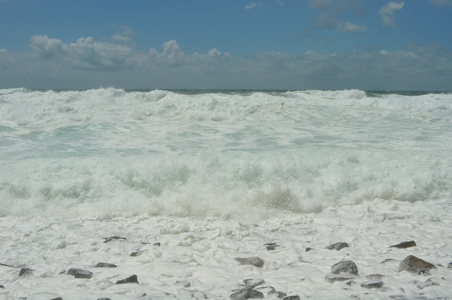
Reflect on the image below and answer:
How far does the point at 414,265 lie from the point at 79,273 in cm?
355

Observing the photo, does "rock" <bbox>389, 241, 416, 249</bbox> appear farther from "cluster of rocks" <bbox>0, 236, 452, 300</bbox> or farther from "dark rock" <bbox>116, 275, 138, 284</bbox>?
"dark rock" <bbox>116, 275, 138, 284</bbox>

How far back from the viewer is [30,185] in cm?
729

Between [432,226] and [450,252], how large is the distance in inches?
42.7

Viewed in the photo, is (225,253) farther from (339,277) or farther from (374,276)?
(374,276)

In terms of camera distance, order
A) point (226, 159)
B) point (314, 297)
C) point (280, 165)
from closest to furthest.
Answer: point (314, 297) → point (280, 165) → point (226, 159)

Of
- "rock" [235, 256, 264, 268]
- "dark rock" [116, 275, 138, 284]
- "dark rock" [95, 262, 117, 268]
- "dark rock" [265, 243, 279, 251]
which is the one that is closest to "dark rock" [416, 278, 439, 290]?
"rock" [235, 256, 264, 268]

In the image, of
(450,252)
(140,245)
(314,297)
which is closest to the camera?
(314,297)

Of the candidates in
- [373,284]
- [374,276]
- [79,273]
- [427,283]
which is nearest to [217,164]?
[79,273]

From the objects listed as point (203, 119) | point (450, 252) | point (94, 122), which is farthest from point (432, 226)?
point (94, 122)

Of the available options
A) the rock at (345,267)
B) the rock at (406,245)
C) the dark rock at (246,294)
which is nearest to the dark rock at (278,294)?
the dark rock at (246,294)

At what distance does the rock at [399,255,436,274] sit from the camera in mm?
4004

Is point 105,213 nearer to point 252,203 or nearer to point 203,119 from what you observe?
point 252,203

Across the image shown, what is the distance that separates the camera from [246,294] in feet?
11.7

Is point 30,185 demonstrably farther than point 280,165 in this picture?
No
